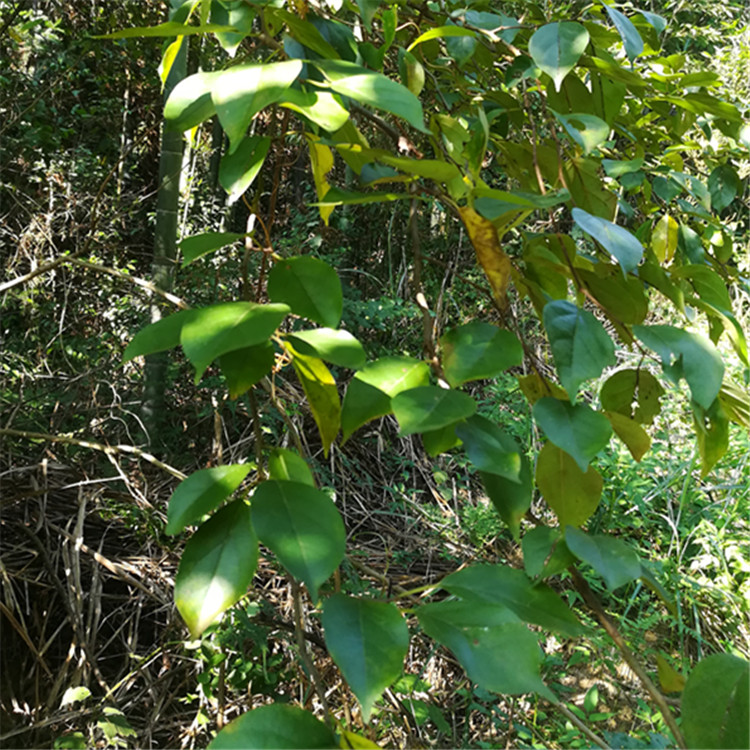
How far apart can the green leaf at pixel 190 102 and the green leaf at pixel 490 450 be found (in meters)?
0.17

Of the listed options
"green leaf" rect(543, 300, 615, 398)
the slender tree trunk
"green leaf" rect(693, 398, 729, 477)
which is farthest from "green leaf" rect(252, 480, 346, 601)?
the slender tree trunk

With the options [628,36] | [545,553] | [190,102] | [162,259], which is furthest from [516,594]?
[162,259]

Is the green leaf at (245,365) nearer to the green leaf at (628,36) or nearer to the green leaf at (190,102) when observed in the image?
the green leaf at (190,102)

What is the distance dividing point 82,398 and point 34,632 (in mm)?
830

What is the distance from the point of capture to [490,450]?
27 centimetres

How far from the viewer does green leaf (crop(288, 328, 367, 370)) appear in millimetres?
251

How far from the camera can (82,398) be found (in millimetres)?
2059

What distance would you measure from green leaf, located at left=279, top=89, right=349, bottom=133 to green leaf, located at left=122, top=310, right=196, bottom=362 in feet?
0.29

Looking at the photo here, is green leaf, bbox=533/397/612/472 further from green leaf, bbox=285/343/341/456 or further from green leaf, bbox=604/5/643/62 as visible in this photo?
green leaf, bbox=604/5/643/62

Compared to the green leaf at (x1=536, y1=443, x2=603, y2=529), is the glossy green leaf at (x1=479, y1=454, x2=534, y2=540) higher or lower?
higher

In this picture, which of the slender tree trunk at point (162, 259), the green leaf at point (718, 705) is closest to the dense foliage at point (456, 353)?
the green leaf at point (718, 705)

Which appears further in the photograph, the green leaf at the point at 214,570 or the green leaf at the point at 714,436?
the green leaf at the point at 714,436

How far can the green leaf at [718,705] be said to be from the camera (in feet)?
0.76

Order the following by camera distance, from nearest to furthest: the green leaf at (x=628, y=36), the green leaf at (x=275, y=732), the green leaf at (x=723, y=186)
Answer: the green leaf at (x=275, y=732)
the green leaf at (x=628, y=36)
the green leaf at (x=723, y=186)
